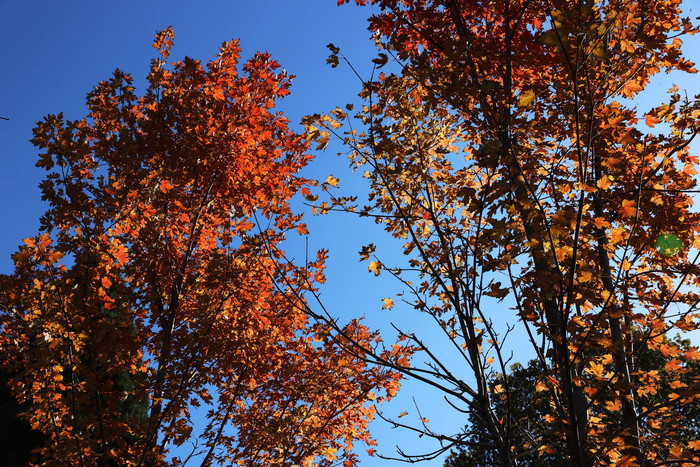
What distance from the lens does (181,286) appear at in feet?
18.5

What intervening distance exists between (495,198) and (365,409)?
15.7 ft

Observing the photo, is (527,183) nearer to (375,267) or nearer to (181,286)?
(375,267)

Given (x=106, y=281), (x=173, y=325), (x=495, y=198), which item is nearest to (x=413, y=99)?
(x=495, y=198)

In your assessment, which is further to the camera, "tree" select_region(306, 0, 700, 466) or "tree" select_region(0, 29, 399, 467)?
"tree" select_region(0, 29, 399, 467)

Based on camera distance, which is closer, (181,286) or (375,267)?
(375,267)

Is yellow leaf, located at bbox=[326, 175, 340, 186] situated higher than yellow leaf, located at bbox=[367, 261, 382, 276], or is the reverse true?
yellow leaf, located at bbox=[326, 175, 340, 186]

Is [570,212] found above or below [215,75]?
below

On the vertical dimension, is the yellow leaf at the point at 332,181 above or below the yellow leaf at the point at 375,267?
above

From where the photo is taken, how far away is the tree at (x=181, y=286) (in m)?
4.08

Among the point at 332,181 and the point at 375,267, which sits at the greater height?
the point at 332,181

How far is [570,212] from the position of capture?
2439 mm

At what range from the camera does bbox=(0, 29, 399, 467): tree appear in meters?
4.08

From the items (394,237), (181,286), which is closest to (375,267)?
(394,237)

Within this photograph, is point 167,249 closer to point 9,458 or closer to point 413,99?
point 413,99
